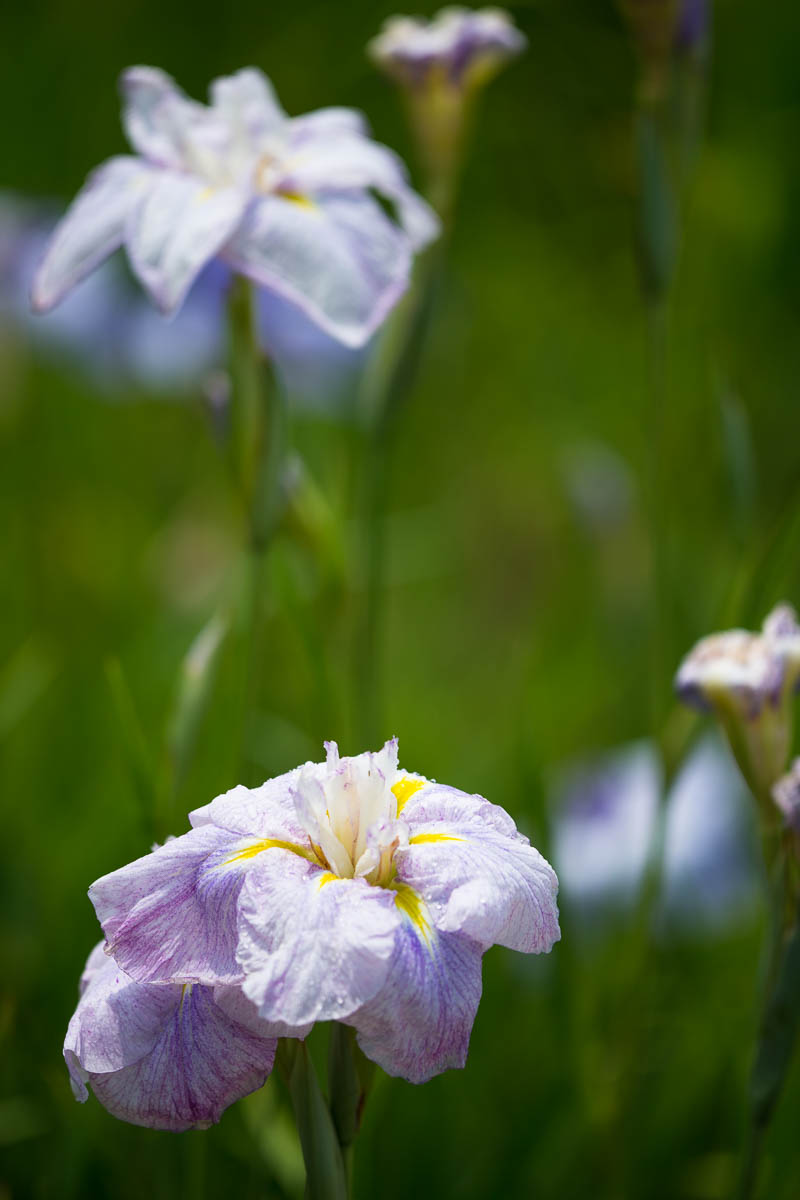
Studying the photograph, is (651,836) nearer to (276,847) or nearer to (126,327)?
(276,847)

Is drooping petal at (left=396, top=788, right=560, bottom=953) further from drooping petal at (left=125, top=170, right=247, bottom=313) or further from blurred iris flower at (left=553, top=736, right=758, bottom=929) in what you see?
blurred iris flower at (left=553, top=736, right=758, bottom=929)

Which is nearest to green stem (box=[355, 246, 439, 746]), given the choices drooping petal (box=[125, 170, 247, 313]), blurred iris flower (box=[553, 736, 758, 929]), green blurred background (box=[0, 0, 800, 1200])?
green blurred background (box=[0, 0, 800, 1200])

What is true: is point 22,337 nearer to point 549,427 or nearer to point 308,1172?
point 549,427

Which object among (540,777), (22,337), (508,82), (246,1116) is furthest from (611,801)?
(508,82)

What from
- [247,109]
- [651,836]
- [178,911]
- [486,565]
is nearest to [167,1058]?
[178,911]

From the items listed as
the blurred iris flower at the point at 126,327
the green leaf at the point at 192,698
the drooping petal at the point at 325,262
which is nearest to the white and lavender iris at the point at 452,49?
the drooping petal at the point at 325,262

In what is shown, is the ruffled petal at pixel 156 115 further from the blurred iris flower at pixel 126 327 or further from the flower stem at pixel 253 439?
the blurred iris flower at pixel 126 327
